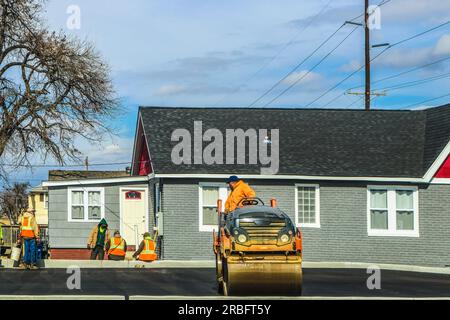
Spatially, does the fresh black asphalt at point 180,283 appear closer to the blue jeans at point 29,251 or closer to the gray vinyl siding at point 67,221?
the blue jeans at point 29,251

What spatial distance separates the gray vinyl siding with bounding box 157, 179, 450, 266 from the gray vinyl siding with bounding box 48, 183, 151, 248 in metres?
3.63

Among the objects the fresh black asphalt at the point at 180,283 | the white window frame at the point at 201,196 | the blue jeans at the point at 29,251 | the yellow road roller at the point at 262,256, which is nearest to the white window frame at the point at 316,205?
the white window frame at the point at 201,196

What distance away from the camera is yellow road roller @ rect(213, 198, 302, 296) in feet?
50.4

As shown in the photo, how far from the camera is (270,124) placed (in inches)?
1389

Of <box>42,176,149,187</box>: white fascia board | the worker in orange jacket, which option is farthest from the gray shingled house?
the worker in orange jacket

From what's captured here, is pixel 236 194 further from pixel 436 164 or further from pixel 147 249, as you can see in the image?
pixel 436 164

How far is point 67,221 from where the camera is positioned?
34750mm

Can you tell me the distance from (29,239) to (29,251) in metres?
0.36

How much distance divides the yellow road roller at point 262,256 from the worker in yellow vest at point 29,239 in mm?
10456

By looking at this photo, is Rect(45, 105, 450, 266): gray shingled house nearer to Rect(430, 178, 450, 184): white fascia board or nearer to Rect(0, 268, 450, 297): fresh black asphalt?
Rect(430, 178, 450, 184): white fascia board

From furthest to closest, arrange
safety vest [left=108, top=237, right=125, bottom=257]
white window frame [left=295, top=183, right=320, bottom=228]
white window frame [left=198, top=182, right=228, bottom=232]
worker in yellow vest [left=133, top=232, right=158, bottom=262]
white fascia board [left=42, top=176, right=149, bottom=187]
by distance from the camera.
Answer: white fascia board [left=42, top=176, right=149, bottom=187] → white window frame [left=295, top=183, right=320, bottom=228] → white window frame [left=198, top=182, right=228, bottom=232] → safety vest [left=108, top=237, right=125, bottom=257] → worker in yellow vest [left=133, top=232, right=158, bottom=262]

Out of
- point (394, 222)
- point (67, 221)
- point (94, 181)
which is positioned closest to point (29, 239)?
point (94, 181)

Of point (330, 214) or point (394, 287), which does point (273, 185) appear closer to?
point (330, 214)
